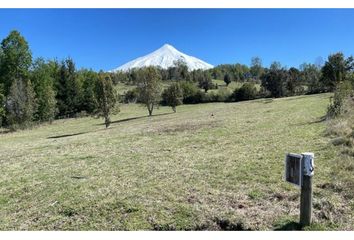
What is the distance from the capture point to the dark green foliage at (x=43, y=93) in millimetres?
49334

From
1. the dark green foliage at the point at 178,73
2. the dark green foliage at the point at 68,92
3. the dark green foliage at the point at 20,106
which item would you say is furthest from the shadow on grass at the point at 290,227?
the dark green foliage at the point at 178,73

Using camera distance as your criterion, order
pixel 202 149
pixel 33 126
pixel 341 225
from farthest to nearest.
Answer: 1. pixel 33 126
2. pixel 202 149
3. pixel 341 225

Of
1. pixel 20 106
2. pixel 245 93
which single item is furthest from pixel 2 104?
pixel 245 93

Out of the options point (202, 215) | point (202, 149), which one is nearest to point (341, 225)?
point (202, 215)

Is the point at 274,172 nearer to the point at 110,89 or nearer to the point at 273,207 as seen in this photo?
the point at 273,207

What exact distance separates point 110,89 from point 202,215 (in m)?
26.5

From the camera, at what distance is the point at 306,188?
4.62 metres

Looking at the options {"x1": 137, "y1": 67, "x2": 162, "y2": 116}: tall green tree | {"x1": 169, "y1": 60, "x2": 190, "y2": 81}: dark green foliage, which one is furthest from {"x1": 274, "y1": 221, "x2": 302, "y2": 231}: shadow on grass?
{"x1": 169, "y1": 60, "x2": 190, "y2": 81}: dark green foliage

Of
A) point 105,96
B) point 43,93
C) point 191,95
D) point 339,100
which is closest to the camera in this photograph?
point 339,100

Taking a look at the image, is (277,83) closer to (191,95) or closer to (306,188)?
(191,95)

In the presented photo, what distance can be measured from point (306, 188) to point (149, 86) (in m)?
42.5

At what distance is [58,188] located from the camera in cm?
768
